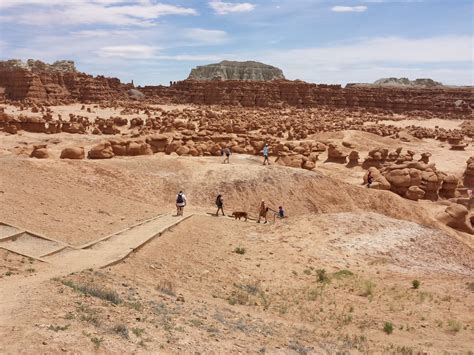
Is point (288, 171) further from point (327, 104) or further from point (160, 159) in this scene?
point (327, 104)

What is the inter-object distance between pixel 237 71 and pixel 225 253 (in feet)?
395

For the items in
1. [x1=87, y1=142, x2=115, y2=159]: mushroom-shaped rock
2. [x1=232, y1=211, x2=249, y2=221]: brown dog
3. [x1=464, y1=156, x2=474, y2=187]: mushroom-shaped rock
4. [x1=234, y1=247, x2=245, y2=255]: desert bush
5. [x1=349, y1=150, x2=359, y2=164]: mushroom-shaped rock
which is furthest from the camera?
[x1=349, y1=150, x2=359, y2=164]: mushroom-shaped rock

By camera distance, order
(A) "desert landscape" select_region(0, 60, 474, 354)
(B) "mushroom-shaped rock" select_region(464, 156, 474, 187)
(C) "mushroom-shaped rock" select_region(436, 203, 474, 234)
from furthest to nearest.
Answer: (B) "mushroom-shaped rock" select_region(464, 156, 474, 187) < (C) "mushroom-shaped rock" select_region(436, 203, 474, 234) < (A) "desert landscape" select_region(0, 60, 474, 354)

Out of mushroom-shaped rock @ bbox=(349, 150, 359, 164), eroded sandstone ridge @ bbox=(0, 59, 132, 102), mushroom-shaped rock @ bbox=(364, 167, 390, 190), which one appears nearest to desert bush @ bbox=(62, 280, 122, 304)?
mushroom-shaped rock @ bbox=(364, 167, 390, 190)

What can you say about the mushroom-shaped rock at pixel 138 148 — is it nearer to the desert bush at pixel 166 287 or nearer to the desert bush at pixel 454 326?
the desert bush at pixel 166 287

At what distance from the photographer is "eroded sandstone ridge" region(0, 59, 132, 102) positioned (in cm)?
7362

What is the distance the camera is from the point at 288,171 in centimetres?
2688

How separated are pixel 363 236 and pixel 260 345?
10.9 metres

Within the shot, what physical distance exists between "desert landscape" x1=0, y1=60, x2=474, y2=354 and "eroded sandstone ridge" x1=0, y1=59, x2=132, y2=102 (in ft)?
123

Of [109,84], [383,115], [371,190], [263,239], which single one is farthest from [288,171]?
[109,84]

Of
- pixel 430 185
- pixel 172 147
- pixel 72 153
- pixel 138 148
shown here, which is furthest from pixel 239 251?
pixel 430 185

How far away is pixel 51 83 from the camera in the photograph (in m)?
79.0

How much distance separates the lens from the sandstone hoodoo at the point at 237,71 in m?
130

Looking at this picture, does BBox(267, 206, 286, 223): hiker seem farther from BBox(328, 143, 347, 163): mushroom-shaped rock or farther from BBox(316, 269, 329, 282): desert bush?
BBox(328, 143, 347, 163): mushroom-shaped rock
